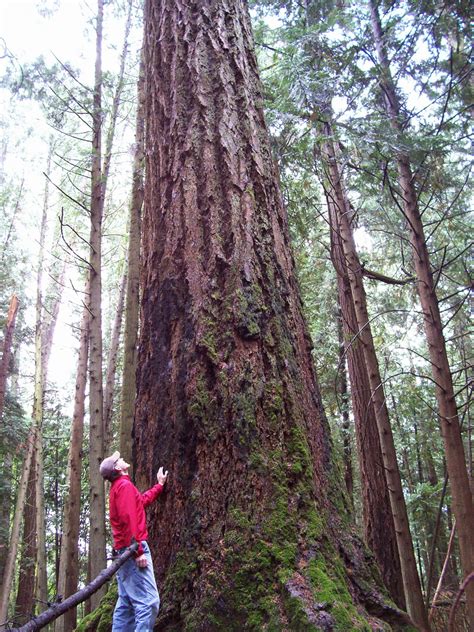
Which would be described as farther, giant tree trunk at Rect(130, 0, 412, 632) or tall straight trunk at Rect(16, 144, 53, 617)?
tall straight trunk at Rect(16, 144, 53, 617)

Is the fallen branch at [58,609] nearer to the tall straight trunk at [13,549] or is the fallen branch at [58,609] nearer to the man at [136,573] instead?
the man at [136,573]

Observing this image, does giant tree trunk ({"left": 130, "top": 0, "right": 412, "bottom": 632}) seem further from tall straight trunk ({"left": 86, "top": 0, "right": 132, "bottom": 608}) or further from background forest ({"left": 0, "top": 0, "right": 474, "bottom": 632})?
tall straight trunk ({"left": 86, "top": 0, "right": 132, "bottom": 608})

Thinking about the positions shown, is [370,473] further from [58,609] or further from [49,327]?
[49,327]

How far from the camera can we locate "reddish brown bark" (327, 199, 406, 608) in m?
6.56

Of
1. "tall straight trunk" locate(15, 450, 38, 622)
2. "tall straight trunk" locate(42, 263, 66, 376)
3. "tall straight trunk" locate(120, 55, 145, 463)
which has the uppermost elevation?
"tall straight trunk" locate(42, 263, 66, 376)

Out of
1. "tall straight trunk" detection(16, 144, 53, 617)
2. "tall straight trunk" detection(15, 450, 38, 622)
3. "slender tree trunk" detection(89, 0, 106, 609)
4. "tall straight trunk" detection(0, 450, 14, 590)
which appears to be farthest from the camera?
"tall straight trunk" detection(15, 450, 38, 622)

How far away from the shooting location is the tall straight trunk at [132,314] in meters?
6.22

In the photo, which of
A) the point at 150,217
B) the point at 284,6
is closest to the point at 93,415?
the point at 150,217

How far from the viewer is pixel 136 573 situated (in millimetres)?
2438

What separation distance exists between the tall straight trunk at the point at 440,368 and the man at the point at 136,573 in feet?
8.33

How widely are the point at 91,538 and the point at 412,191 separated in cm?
604

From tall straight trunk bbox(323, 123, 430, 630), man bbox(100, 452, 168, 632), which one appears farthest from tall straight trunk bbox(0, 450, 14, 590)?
man bbox(100, 452, 168, 632)

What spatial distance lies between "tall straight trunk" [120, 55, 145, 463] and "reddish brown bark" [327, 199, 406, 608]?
2989 millimetres

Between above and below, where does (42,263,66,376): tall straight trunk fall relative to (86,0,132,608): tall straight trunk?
above
